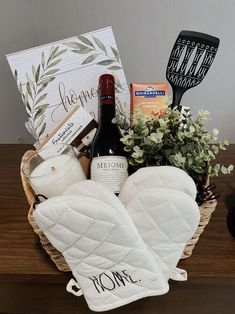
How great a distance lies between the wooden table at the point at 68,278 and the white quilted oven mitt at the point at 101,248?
0.32 feet

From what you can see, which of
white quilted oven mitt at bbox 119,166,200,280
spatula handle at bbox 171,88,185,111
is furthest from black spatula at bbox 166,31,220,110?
white quilted oven mitt at bbox 119,166,200,280

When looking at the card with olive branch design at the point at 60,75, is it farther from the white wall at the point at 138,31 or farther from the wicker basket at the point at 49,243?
the white wall at the point at 138,31

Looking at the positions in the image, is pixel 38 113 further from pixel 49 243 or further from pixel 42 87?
pixel 49 243

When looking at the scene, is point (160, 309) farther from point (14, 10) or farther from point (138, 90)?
point (14, 10)

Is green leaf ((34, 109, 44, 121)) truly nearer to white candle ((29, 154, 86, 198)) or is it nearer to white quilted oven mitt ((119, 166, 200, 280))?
white candle ((29, 154, 86, 198))

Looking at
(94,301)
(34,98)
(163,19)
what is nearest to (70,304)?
(94,301)

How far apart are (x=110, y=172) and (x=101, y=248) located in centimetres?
14

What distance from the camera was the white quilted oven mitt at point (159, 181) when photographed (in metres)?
0.47

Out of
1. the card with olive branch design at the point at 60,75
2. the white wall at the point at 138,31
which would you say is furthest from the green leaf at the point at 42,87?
the white wall at the point at 138,31

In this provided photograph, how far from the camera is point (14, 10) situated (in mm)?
1164

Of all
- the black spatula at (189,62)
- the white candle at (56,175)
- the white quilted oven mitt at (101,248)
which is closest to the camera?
the white quilted oven mitt at (101,248)

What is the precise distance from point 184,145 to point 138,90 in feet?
0.54

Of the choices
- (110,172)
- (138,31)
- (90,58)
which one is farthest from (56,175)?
(138,31)

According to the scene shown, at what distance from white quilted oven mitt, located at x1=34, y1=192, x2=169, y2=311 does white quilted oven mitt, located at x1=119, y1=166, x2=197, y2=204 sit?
45mm
